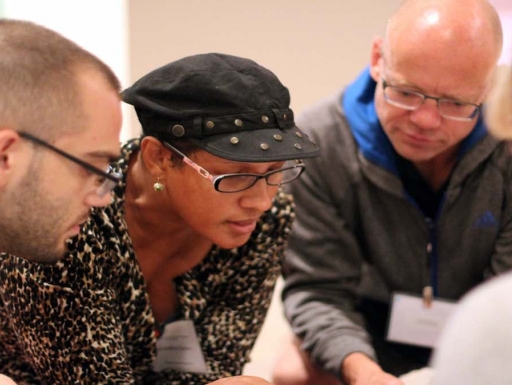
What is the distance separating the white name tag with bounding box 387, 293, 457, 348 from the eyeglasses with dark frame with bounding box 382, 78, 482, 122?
0.55 metres

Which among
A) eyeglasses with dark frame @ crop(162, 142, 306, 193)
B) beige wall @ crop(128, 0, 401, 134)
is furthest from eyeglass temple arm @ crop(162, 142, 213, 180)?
beige wall @ crop(128, 0, 401, 134)

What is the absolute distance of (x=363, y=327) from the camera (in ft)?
7.25

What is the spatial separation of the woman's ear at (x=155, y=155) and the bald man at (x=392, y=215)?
59 centimetres

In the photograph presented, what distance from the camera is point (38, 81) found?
1.30m

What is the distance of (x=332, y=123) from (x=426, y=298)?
1.80ft

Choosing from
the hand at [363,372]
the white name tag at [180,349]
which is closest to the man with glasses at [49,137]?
the white name tag at [180,349]

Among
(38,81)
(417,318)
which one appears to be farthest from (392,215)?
(38,81)

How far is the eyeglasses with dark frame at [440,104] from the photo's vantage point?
6.29 feet

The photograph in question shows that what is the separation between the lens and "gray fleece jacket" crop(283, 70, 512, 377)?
6.84 ft

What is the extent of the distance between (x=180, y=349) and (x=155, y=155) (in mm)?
484

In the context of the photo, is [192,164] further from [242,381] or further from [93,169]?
[242,381]

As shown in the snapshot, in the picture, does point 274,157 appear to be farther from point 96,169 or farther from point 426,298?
point 426,298

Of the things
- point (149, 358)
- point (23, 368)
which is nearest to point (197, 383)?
point (149, 358)

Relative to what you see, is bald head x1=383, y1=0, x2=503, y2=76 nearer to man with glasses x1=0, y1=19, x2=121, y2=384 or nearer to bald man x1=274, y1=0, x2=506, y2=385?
bald man x1=274, y1=0, x2=506, y2=385
